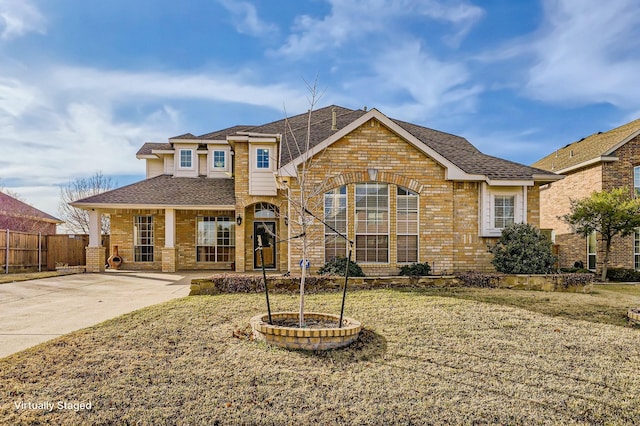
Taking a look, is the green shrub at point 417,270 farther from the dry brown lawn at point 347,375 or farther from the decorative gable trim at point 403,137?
the dry brown lawn at point 347,375

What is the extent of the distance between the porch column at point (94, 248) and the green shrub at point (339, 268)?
36.0ft

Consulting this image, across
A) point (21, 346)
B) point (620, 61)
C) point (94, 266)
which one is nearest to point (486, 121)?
point (620, 61)

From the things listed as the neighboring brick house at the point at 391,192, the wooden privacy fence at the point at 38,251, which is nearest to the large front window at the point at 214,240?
the neighboring brick house at the point at 391,192

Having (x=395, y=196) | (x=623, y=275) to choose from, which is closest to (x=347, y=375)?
(x=395, y=196)

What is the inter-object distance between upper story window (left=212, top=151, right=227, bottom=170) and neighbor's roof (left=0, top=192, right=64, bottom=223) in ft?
45.9

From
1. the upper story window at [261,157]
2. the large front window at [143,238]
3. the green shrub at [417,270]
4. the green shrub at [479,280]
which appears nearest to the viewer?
the green shrub at [479,280]

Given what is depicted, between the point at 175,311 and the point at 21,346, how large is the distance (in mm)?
2571

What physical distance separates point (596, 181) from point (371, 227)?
11.3m

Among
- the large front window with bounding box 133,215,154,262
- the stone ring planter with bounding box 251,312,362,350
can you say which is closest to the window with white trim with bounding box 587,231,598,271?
the stone ring planter with bounding box 251,312,362,350

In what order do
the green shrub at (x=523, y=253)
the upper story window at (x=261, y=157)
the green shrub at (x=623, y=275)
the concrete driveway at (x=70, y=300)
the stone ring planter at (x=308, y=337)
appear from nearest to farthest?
the stone ring planter at (x=308, y=337), the concrete driveway at (x=70, y=300), the green shrub at (x=523, y=253), the green shrub at (x=623, y=275), the upper story window at (x=261, y=157)

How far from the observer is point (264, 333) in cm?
616

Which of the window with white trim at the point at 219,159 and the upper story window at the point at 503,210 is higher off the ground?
the window with white trim at the point at 219,159

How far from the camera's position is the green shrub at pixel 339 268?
12.1 metres

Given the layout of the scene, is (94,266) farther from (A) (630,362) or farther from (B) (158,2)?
(A) (630,362)
